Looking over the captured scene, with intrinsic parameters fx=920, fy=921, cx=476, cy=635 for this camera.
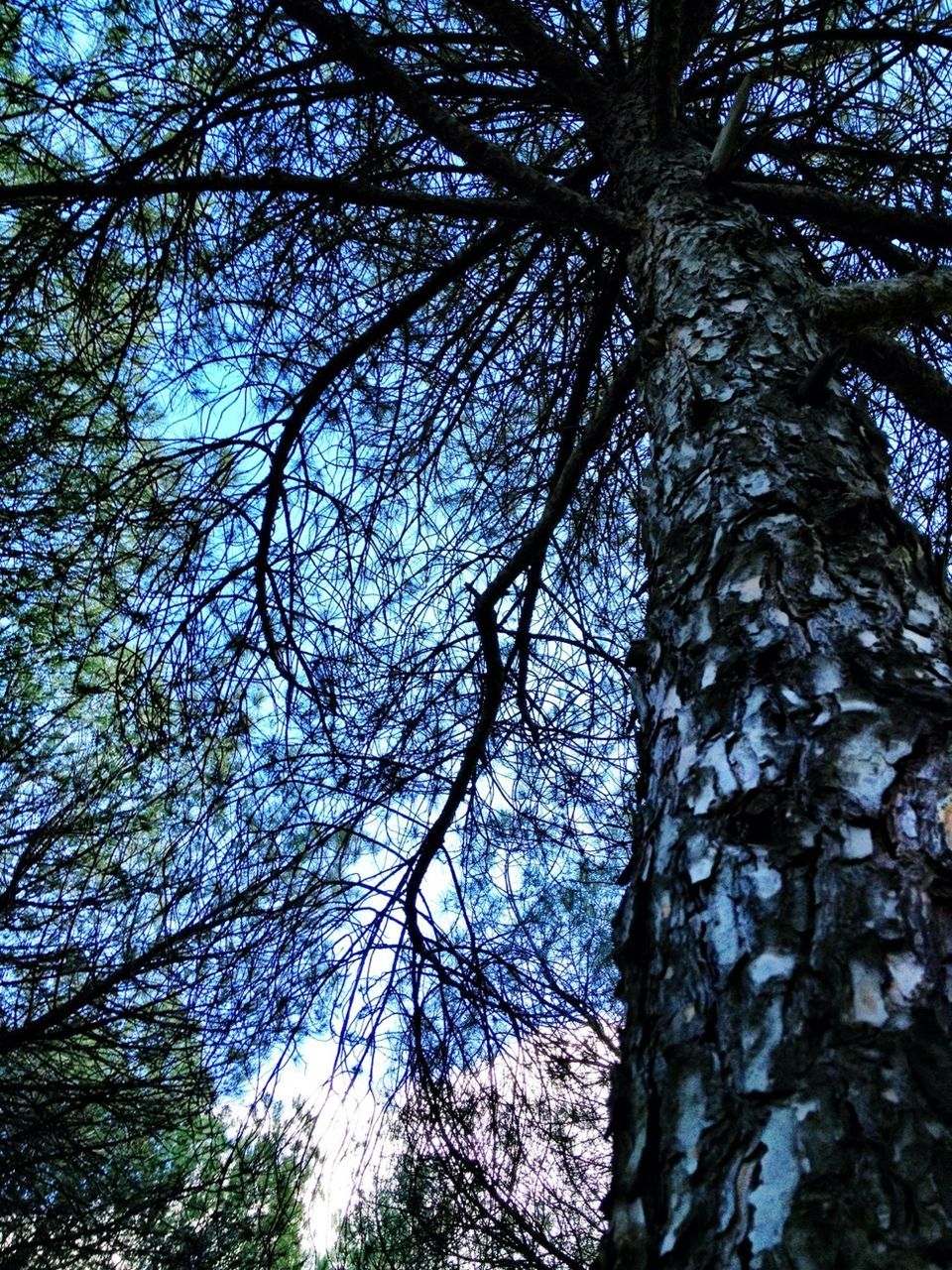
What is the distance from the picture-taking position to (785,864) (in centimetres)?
78

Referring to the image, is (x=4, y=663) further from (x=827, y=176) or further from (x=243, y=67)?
(x=827, y=176)

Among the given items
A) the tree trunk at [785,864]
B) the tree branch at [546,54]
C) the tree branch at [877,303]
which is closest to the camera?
the tree trunk at [785,864]

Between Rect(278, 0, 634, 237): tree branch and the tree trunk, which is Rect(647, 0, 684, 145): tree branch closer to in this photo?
Rect(278, 0, 634, 237): tree branch

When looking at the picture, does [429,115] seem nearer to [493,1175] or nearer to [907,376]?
[907,376]

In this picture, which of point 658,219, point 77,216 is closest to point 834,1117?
point 658,219

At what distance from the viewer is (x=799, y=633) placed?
3.22 feet

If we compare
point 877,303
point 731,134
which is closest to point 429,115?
point 731,134

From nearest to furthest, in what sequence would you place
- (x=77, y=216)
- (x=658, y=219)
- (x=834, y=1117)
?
(x=834, y=1117) < (x=658, y=219) < (x=77, y=216)

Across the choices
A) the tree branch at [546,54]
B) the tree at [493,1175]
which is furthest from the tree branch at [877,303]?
the tree at [493,1175]

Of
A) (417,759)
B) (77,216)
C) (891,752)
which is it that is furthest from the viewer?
(417,759)

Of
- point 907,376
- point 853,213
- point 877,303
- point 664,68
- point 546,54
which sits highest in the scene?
point 546,54

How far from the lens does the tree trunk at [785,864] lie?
59 centimetres

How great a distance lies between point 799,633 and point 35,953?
2350 mm

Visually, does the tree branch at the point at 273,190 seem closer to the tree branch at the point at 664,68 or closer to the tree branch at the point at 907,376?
the tree branch at the point at 664,68
